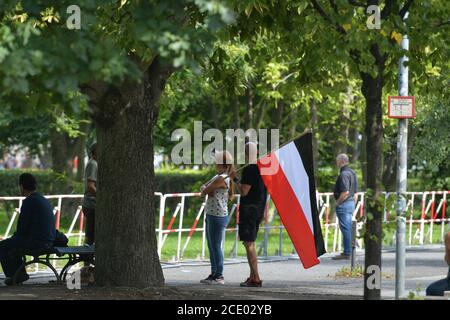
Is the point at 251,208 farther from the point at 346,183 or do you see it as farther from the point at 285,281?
the point at 346,183

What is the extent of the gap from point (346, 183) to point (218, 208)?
5574mm

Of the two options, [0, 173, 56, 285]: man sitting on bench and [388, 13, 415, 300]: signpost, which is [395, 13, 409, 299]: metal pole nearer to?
[388, 13, 415, 300]: signpost

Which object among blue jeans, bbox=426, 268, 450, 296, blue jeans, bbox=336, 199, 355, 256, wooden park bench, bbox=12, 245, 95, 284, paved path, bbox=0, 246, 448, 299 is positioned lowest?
paved path, bbox=0, 246, 448, 299

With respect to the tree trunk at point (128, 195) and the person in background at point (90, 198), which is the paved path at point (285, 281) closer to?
the tree trunk at point (128, 195)

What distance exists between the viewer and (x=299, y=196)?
16.5m

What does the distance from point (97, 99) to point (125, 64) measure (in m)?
4.23

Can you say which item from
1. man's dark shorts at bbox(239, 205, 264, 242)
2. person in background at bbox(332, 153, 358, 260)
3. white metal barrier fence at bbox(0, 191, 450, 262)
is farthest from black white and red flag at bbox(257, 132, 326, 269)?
person in background at bbox(332, 153, 358, 260)

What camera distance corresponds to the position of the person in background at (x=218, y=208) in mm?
16641

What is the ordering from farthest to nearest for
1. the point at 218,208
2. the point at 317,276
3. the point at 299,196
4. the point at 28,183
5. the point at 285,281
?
the point at 317,276 → the point at 285,281 → the point at 218,208 → the point at 299,196 → the point at 28,183

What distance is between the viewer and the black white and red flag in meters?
16.5

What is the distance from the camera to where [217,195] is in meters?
16.7

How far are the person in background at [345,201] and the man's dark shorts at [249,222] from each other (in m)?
5.45

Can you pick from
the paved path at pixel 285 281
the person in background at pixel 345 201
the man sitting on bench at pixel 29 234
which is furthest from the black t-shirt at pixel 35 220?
the person in background at pixel 345 201

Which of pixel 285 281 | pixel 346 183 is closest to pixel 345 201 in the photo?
pixel 346 183
